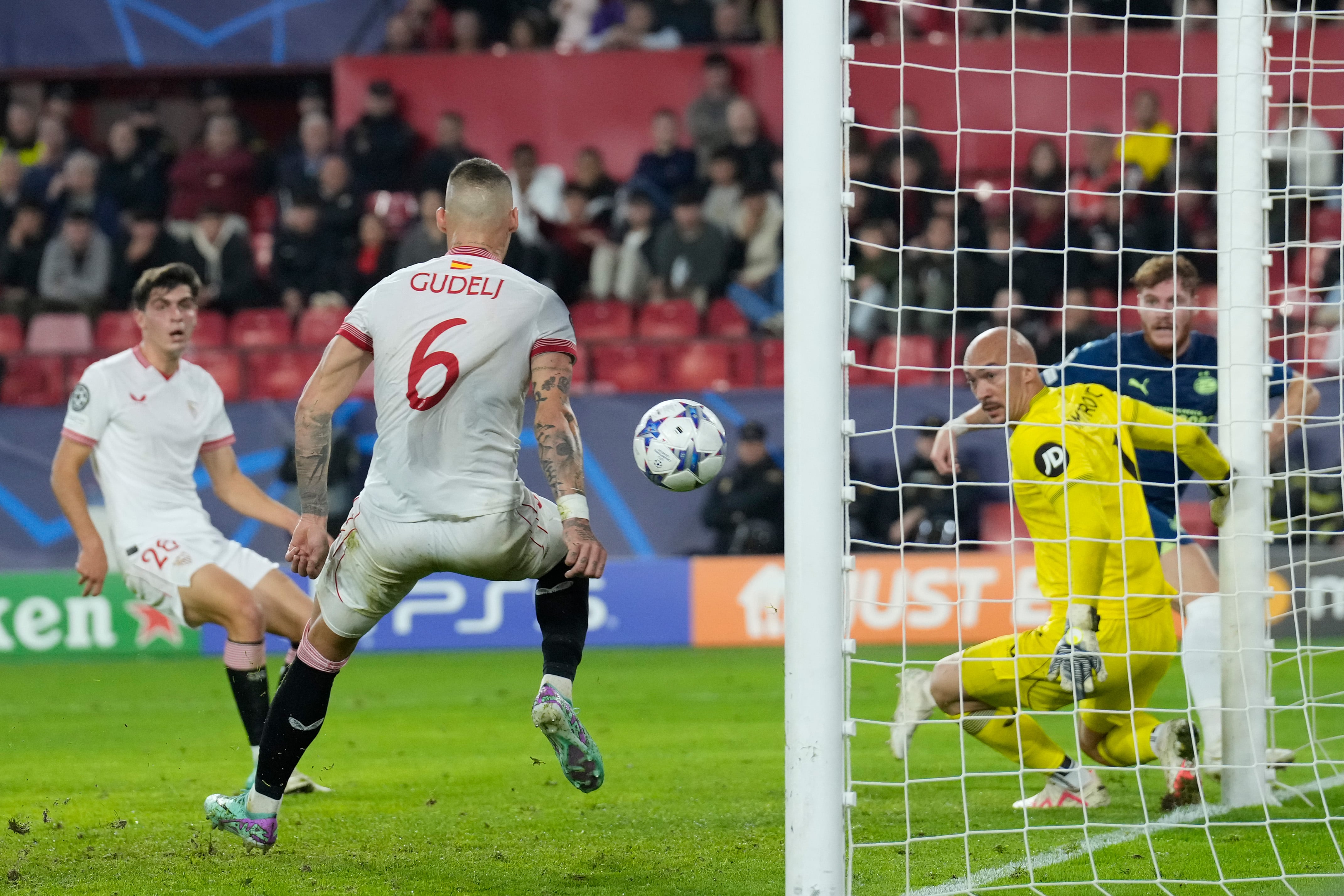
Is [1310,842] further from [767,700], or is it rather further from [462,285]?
[767,700]

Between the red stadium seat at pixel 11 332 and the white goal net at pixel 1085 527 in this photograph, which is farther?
the red stadium seat at pixel 11 332

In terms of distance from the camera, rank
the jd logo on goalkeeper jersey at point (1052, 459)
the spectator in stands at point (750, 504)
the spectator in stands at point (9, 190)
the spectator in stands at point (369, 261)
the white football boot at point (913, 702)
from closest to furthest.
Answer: the jd logo on goalkeeper jersey at point (1052, 459) → the white football boot at point (913, 702) → the spectator in stands at point (750, 504) → the spectator in stands at point (369, 261) → the spectator in stands at point (9, 190)

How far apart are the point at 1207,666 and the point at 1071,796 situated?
82cm

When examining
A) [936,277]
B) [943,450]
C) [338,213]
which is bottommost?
[943,450]

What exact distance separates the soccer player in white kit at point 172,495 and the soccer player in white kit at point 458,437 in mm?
1954

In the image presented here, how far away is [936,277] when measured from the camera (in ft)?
44.1

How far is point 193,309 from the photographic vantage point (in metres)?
6.97

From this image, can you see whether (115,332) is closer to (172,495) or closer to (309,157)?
(309,157)

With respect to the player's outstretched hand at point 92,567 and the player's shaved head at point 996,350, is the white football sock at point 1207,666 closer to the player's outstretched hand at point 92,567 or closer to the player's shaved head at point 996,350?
the player's shaved head at point 996,350

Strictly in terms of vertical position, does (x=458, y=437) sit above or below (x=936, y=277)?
below

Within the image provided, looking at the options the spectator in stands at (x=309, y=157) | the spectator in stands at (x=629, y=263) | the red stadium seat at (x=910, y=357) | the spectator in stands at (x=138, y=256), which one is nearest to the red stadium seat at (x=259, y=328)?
the spectator in stands at (x=138, y=256)

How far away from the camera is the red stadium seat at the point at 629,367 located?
14141 millimetres

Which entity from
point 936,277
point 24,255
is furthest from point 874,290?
point 24,255

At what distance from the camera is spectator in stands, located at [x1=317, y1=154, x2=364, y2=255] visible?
15.1 metres
